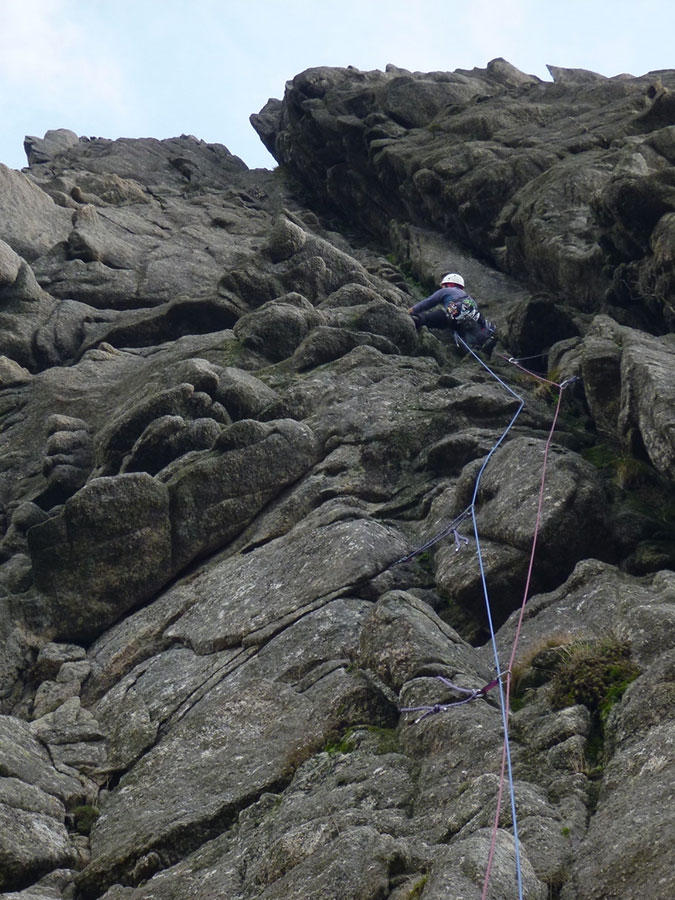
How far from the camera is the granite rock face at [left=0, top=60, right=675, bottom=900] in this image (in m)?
12.4

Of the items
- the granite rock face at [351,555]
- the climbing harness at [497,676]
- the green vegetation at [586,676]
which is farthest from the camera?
the green vegetation at [586,676]

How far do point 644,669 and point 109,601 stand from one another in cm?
1130

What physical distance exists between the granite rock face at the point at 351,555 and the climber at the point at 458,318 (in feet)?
2.11

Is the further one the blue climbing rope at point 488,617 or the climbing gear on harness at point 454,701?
the climbing gear on harness at point 454,701

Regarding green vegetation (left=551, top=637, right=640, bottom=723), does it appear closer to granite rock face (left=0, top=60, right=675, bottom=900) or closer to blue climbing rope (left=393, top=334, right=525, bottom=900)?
granite rock face (left=0, top=60, right=675, bottom=900)

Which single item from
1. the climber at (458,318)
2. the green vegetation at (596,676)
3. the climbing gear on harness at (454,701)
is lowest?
the green vegetation at (596,676)

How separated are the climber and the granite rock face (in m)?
0.64

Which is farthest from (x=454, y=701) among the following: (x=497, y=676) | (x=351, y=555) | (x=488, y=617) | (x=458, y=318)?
(x=458, y=318)

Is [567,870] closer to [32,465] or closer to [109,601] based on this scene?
[109,601]

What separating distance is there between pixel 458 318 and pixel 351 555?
1420cm

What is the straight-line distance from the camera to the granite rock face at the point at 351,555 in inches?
488

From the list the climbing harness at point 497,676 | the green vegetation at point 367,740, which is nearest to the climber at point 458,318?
the climbing harness at point 497,676

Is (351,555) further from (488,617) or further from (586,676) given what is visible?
(586,676)

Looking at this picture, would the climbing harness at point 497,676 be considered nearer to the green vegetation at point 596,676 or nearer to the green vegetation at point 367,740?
the green vegetation at point 367,740
